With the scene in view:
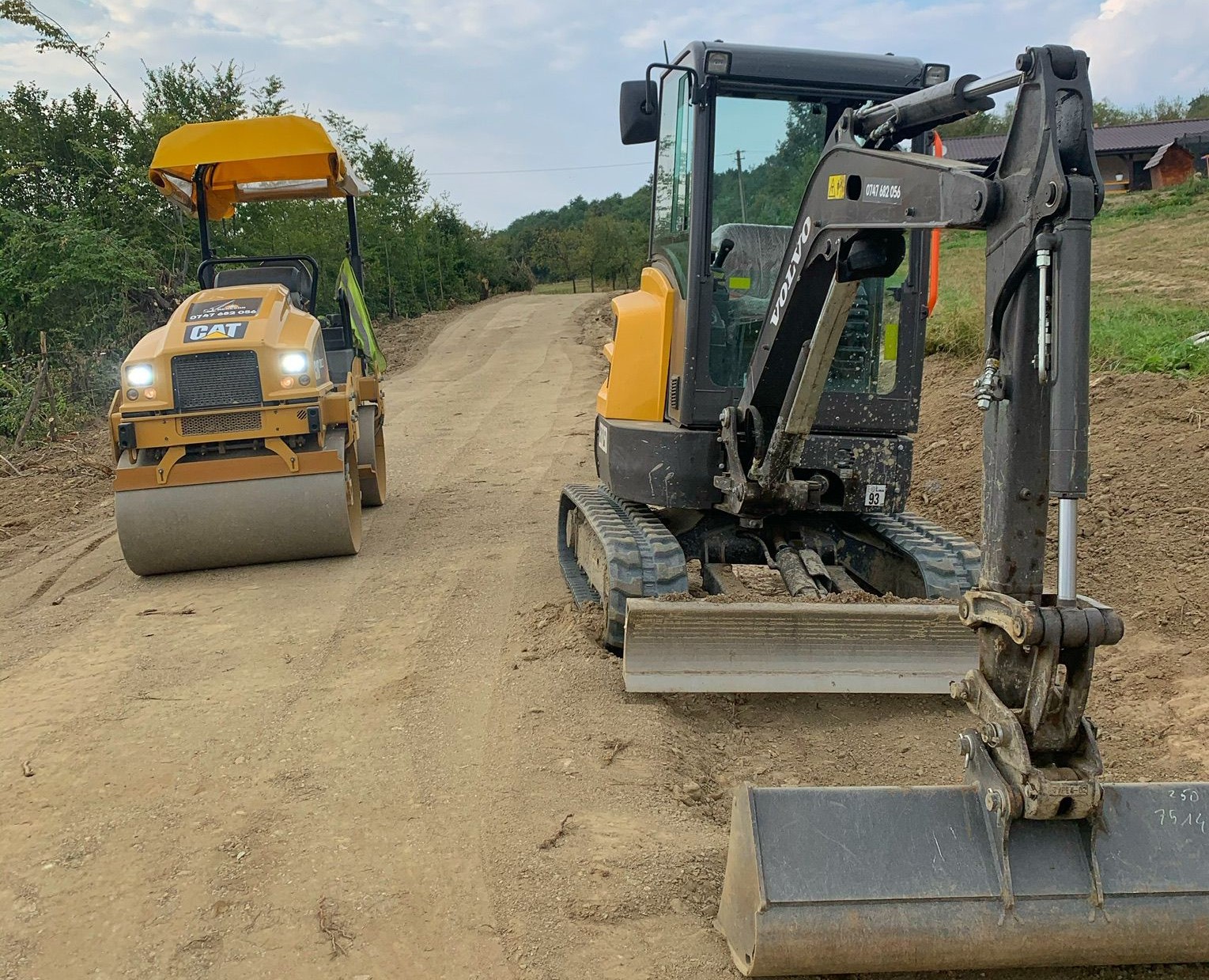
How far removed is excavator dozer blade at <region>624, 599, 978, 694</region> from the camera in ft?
13.9

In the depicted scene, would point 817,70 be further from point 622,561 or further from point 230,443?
point 230,443

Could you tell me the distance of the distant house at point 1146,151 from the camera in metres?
39.6

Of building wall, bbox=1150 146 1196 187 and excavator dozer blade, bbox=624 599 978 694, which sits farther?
building wall, bbox=1150 146 1196 187

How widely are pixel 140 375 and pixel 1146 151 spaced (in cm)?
4677

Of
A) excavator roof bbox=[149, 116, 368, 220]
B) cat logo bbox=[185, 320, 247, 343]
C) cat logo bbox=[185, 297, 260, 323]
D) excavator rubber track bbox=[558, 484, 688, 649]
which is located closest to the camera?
excavator rubber track bbox=[558, 484, 688, 649]

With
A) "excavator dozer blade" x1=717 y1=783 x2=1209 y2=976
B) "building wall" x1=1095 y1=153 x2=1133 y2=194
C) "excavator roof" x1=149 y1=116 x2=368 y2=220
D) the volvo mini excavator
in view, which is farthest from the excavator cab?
"building wall" x1=1095 y1=153 x2=1133 y2=194

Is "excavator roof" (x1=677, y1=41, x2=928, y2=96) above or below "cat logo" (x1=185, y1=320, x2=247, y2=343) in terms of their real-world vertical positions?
above

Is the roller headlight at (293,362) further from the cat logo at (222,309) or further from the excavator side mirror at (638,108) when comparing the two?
the excavator side mirror at (638,108)

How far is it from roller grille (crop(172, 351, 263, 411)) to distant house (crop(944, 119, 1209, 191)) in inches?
1432

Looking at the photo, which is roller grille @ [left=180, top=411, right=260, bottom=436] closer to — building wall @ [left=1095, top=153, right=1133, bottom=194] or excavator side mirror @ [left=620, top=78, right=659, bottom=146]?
excavator side mirror @ [left=620, top=78, right=659, bottom=146]

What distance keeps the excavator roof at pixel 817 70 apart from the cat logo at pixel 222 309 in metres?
3.49

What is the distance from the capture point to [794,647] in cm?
430

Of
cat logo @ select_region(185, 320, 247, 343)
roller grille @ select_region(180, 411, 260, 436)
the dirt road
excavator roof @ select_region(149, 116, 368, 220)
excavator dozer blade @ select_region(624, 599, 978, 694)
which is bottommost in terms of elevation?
the dirt road

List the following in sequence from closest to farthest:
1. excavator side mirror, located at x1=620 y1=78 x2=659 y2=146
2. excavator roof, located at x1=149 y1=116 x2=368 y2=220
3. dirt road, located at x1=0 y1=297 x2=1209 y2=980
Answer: dirt road, located at x1=0 y1=297 x2=1209 y2=980 → excavator side mirror, located at x1=620 y1=78 x2=659 y2=146 → excavator roof, located at x1=149 y1=116 x2=368 y2=220
